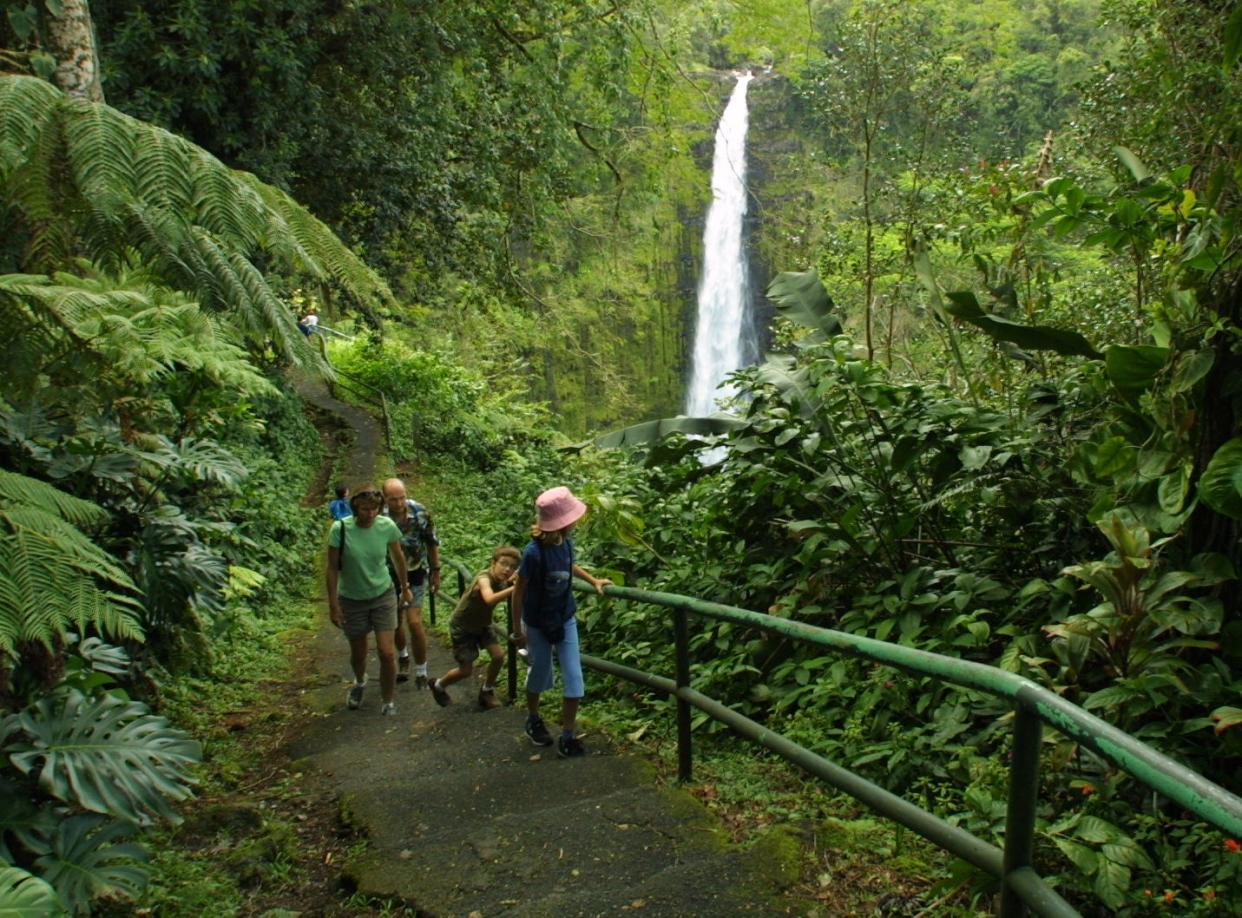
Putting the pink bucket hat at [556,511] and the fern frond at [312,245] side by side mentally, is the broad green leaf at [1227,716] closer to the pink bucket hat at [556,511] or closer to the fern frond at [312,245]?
the pink bucket hat at [556,511]

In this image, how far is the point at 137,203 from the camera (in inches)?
105

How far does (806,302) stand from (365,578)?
3.02m

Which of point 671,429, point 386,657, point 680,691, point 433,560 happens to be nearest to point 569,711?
point 680,691

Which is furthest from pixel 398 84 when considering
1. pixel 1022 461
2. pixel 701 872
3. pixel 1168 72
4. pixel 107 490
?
pixel 701 872

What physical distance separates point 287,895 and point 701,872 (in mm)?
1532

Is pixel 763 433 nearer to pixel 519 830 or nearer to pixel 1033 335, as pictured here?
pixel 1033 335

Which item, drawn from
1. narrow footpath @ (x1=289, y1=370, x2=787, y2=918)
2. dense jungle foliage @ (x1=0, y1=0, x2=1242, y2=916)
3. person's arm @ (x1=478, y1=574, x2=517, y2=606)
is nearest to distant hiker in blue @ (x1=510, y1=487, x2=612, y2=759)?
narrow footpath @ (x1=289, y1=370, x2=787, y2=918)

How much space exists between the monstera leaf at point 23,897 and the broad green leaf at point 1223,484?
9.95ft

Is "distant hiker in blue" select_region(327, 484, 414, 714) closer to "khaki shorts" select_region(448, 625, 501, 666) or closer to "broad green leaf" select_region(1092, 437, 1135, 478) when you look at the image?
"khaki shorts" select_region(448, 625, 501, 666)

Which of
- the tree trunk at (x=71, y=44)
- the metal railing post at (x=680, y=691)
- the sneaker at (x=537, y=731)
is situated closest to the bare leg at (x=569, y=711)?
the sneaker at (x=537, y=731)

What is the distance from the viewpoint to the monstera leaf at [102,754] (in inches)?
111

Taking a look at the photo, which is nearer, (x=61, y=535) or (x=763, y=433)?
(x=61, y=535)

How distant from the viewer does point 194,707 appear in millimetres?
5977

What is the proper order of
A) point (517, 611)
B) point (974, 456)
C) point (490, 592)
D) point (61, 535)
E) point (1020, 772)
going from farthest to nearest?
point (490, 592)
point (517, 611)
point (974, 456)
point (61, 535)
point (1020, 772)
